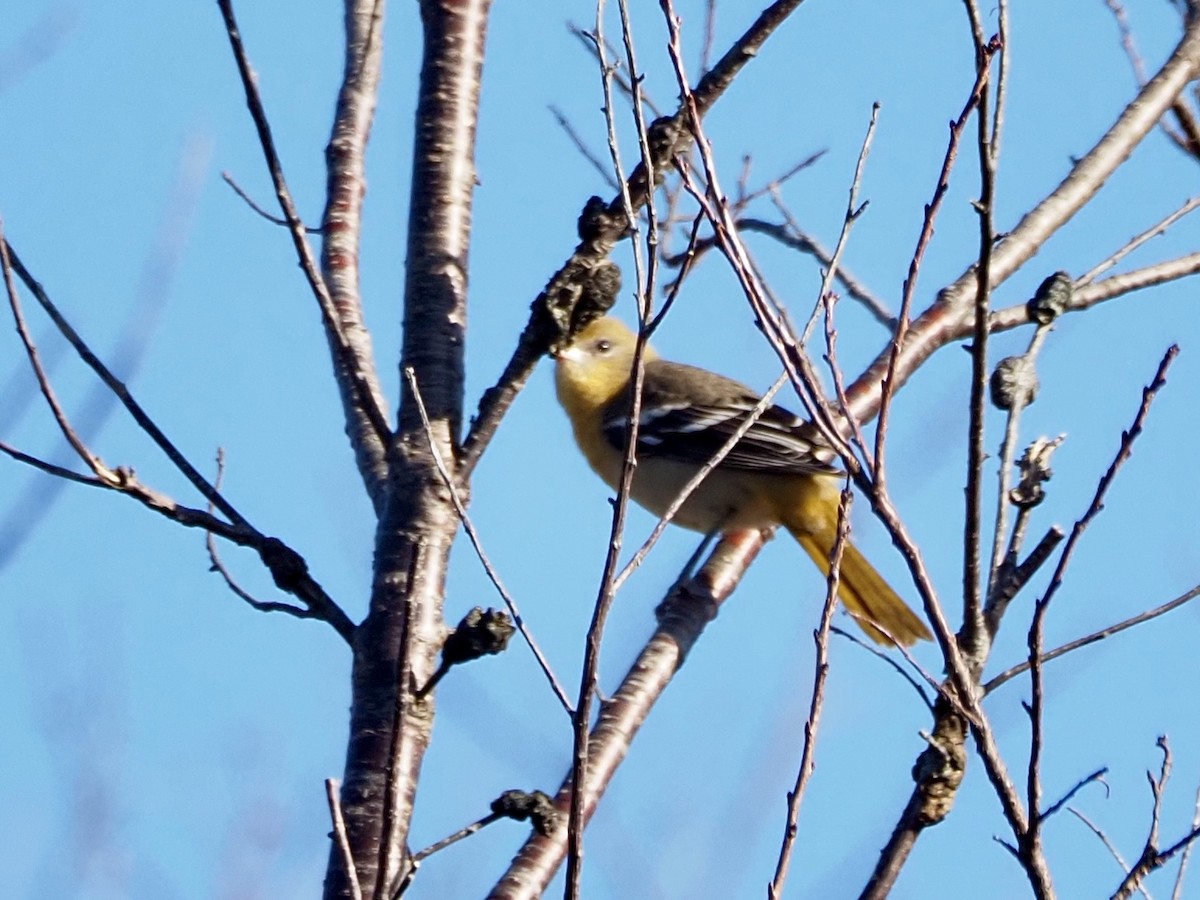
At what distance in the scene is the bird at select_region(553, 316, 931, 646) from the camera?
544 centimetres

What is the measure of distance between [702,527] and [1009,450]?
3.24 metres

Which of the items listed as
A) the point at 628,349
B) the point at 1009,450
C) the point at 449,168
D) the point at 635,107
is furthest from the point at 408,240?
the point at 628,349

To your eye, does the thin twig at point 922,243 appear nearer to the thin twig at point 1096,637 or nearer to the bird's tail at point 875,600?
the thin twig at point 1096,637

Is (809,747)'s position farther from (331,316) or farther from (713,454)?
(713,454)

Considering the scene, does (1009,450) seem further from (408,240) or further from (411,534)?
(408,240)

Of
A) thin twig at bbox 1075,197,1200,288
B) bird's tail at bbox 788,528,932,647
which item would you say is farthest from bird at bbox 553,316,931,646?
thin twig at bbox 1075,197,1200,288

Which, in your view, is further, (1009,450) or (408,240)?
(408,240)

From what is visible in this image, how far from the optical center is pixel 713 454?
215 inches

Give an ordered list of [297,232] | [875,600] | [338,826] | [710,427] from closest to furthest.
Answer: [338,826], [297,232], [875,600], [710,427]

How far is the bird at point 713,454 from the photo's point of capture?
5441 mm

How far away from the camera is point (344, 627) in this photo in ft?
8.55

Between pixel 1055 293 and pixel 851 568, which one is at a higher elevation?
pixel 851 568

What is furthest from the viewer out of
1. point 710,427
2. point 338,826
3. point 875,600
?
point 710,427

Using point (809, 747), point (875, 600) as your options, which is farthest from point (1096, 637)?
point (875, 600)
